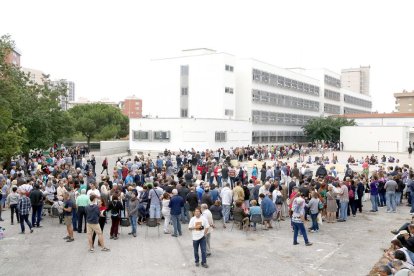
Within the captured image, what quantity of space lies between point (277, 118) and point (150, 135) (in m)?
23.8

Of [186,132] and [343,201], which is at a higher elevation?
[186,132]

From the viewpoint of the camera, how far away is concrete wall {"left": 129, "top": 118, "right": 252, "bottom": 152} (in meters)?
48.0

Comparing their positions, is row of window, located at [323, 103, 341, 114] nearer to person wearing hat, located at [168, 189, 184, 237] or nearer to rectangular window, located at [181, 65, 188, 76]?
rectangular window, located at [181, 65, 188, 76]

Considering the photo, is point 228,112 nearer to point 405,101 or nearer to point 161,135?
point 161,135

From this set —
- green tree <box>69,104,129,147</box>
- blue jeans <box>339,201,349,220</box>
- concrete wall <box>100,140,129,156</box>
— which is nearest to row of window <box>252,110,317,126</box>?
concrete wall <box>100,140,129,156</box>

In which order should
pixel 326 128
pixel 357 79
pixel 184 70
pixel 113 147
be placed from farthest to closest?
pixel 357 79 < pixel 326 128 < pixel 184 70 < pixel 113 147

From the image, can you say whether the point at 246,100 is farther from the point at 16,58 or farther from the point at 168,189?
the point at 16,58

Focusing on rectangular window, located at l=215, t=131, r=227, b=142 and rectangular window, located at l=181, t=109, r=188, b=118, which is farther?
rectangular window, located at l=181, t=109, r=188, b=118

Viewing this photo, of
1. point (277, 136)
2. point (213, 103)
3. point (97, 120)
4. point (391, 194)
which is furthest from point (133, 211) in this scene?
point (97, 120)

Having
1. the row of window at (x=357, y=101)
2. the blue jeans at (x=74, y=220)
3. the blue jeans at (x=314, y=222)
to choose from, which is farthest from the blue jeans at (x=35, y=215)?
the row of window at (x=357, y=101)

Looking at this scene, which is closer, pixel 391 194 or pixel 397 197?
pixel 391 194

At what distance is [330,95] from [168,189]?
74.4m

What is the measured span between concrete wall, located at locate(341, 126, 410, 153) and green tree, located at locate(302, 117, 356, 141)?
4486 millimetres

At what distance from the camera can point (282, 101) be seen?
2645 inches
